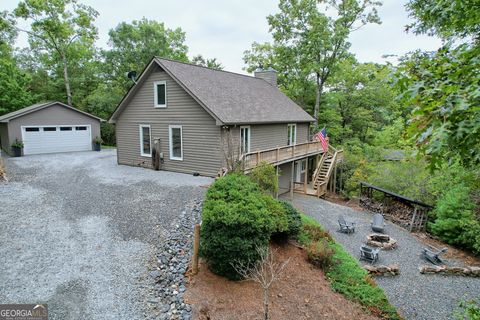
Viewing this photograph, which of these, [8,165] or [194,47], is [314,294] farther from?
[194,47]

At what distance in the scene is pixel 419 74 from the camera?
2.88 meters

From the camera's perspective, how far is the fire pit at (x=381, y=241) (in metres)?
10.3

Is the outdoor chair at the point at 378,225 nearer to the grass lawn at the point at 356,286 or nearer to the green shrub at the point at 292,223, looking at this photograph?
the grass lawn at the point at 356,286

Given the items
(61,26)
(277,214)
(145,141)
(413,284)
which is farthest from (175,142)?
(61,26)

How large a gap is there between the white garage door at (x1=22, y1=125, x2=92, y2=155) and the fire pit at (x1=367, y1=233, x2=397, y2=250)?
2032cm

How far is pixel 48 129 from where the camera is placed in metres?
19.0

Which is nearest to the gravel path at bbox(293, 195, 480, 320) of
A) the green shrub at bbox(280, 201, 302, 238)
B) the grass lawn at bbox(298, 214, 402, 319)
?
the grass lawn at bbox(298, 214, 402, 319)

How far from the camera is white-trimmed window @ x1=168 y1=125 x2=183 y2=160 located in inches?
535

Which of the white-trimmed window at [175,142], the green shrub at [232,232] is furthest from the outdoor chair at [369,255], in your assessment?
the white-trimmed window at [175,142]

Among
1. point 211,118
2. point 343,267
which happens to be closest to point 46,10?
point 211,118

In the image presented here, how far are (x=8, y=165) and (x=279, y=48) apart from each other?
22.1 metres

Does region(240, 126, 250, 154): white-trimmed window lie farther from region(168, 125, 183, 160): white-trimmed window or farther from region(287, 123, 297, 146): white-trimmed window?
region(287, 123, 297, 146): white-trimmed window

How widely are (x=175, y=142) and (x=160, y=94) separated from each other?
8.39 ft

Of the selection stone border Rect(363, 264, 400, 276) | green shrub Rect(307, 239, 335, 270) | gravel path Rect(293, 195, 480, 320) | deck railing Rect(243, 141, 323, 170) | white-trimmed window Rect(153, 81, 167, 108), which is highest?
white-trimmed window Rect(153, 81, 167, 108)
